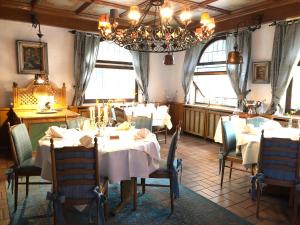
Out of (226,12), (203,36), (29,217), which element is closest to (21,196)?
(29,217)

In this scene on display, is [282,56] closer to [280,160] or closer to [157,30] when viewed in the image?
[280,160]

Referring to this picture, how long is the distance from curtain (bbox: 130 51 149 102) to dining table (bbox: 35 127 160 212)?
13.3 ft

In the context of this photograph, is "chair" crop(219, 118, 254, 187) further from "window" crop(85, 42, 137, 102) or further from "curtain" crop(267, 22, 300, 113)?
"window" crop(85, 42, 137, 102)

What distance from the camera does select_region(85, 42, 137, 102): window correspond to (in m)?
6.50

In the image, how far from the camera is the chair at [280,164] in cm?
256

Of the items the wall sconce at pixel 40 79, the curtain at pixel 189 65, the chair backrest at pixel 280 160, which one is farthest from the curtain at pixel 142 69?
the chair backrest at pixel 280 160

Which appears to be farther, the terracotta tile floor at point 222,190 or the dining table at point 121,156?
the terracotta tile floor at point 222,190

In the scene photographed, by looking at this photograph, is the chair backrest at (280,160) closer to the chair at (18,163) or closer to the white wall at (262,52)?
the chair at (18,163)

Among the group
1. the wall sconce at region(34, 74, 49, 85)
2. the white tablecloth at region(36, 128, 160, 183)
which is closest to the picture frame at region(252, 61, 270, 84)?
the white tablecloth at region(36, 128, 160, 183)

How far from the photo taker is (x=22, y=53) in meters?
5.33

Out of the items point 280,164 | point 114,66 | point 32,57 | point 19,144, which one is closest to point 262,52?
point 280,164

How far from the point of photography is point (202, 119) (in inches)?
251

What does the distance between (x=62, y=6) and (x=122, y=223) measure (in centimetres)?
391

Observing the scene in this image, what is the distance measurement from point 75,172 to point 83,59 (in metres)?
4.23
